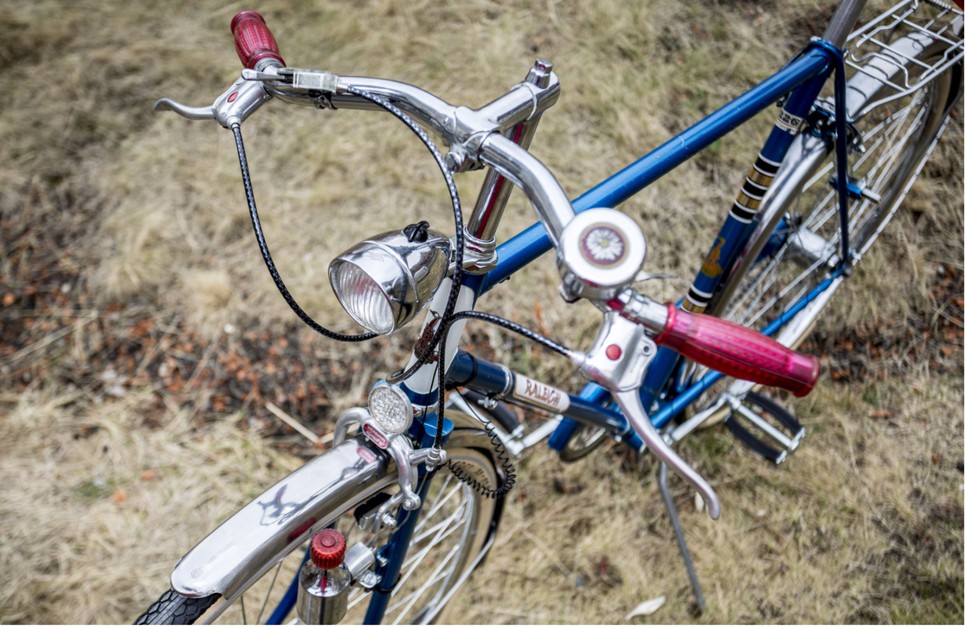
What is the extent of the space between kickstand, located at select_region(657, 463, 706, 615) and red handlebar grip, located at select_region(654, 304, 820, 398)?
125 centimetres

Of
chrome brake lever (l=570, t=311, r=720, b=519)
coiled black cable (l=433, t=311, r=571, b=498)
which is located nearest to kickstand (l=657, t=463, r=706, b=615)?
coiled black cable (l=433, t=311, r=571, b=498)

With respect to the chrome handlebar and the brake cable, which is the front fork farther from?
the chrome handlebar

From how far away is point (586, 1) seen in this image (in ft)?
10.6

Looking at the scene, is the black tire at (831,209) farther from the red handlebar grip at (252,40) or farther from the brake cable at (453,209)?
the red handlebar grip at (252,40)

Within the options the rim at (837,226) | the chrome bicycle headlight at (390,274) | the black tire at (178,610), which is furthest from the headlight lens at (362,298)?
the rim at (837,226)

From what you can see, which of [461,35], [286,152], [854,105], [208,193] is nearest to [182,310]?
[208,193]

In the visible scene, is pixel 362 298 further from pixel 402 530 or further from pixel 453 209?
pixel 402 530

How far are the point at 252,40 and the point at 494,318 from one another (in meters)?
0.56

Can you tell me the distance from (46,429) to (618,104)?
2268 mm

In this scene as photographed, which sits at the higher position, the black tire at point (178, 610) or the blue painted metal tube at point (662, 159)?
the blue painted metal tube at point (662, 159)

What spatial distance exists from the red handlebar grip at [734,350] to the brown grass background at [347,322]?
4.51 ft

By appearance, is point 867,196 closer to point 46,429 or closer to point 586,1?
point 586,1

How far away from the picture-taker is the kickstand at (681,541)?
207 centimetres

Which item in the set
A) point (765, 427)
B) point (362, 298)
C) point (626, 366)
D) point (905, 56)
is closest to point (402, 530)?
point (362, 298)
